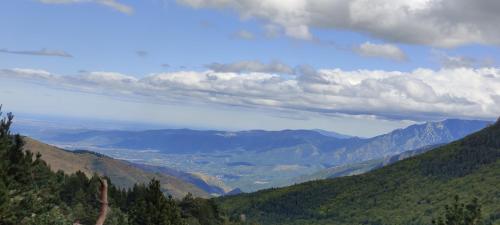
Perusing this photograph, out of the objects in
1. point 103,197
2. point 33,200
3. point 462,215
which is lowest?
point 462,215

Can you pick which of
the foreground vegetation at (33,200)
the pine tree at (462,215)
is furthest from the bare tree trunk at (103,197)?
the pine tree at (462,215)

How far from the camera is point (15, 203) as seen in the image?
5934 centimetres

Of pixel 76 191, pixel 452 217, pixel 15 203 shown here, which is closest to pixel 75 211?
pixel 76 191

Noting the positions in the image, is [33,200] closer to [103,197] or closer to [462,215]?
[103,197]

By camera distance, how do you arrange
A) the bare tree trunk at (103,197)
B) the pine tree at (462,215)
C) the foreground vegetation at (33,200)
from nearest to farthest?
the bare tree trunk at (103,197) → the foreground vegetation at (33,200) → the pine tree at (462,215)

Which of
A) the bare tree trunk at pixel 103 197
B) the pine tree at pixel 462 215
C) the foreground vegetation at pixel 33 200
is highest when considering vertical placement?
the bare tree trunk at pixel 103 197

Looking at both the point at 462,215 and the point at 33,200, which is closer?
the point at 33,200

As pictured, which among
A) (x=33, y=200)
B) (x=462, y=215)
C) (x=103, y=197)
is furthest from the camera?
(x=462, y=215)

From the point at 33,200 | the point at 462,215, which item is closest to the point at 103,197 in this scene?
the point at 33,200

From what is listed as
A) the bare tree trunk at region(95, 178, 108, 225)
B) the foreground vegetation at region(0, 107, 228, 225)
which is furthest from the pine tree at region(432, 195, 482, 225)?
the bare tree trunk at region(95, 178, 108, 225)

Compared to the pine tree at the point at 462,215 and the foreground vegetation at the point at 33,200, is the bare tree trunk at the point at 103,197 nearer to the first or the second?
the foreground vegetation at the point at 33,200

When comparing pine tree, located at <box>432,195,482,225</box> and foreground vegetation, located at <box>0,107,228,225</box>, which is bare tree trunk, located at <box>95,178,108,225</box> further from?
pine tree, located at <box>432,195,482,225</box>

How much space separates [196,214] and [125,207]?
28470 mm

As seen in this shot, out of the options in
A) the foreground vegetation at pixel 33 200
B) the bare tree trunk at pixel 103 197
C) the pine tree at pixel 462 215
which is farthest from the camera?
the pine tree at pixel 462 215
